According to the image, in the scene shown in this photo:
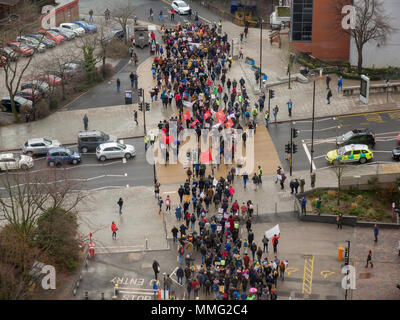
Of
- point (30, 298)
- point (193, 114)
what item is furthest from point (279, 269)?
point (193, 114)

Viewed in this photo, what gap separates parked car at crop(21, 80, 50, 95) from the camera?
240 feet

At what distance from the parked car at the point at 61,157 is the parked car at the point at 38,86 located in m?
10.4

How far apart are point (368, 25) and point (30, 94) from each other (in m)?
30.6

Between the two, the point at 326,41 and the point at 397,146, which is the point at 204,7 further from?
the point at 397,146

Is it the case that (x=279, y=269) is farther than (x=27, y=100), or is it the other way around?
(x=27, y=100)

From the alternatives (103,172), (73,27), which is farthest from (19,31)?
(103,172)

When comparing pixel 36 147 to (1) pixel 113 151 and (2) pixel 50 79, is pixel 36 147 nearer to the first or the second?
(1) pixel 113 151

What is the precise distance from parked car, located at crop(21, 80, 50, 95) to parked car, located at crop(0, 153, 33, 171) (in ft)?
34.8

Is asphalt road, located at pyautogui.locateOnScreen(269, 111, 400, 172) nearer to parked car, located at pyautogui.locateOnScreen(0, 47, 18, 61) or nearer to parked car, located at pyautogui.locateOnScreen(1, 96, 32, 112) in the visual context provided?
parked car, located at pyautogui.locateOnScreen(1, 96, 32, 112)

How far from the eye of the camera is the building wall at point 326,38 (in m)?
80.9

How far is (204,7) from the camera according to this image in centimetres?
10169

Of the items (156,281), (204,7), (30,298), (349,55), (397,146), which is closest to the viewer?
(30,298)

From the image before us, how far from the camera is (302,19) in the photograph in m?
81.8

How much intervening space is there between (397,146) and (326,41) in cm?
2016
